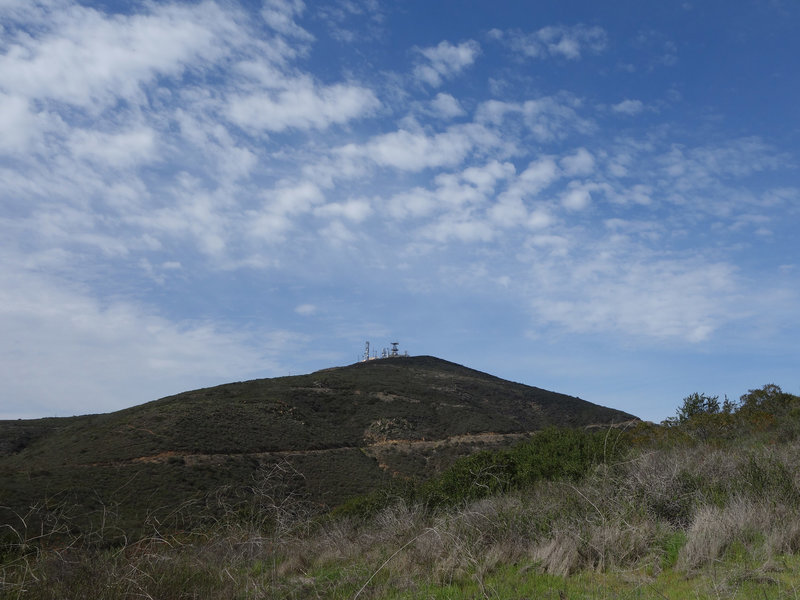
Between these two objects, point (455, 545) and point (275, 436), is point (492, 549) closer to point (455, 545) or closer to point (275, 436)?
point (455, 545)

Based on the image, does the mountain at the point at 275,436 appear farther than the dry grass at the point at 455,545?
Yes

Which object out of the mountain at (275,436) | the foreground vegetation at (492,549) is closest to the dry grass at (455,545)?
the foreground vegetation at (492,549)

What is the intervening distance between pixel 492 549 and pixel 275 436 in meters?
Answer: 41.9

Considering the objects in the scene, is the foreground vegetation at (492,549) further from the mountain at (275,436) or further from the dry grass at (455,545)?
the mountain at (275,436)

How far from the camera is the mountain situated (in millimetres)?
32812

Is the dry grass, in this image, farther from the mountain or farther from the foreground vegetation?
the mountain

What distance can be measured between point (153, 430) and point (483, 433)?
101ft

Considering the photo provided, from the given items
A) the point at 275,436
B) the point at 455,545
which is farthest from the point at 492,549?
the point at 275,436

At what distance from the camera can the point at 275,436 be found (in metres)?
45.8

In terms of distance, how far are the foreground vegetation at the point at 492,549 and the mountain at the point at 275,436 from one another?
53.0 ft

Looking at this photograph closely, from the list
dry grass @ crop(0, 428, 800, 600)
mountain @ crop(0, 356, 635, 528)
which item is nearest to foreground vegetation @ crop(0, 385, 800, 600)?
dry grass @ crop(0, 428, 800, 600)

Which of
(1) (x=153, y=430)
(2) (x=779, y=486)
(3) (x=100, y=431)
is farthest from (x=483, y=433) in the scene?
(2) (x=779, y=486)

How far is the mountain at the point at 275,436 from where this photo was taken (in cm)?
3281

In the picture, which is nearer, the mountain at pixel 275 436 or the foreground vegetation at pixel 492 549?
the foreground vegetation at pixel 492 549
